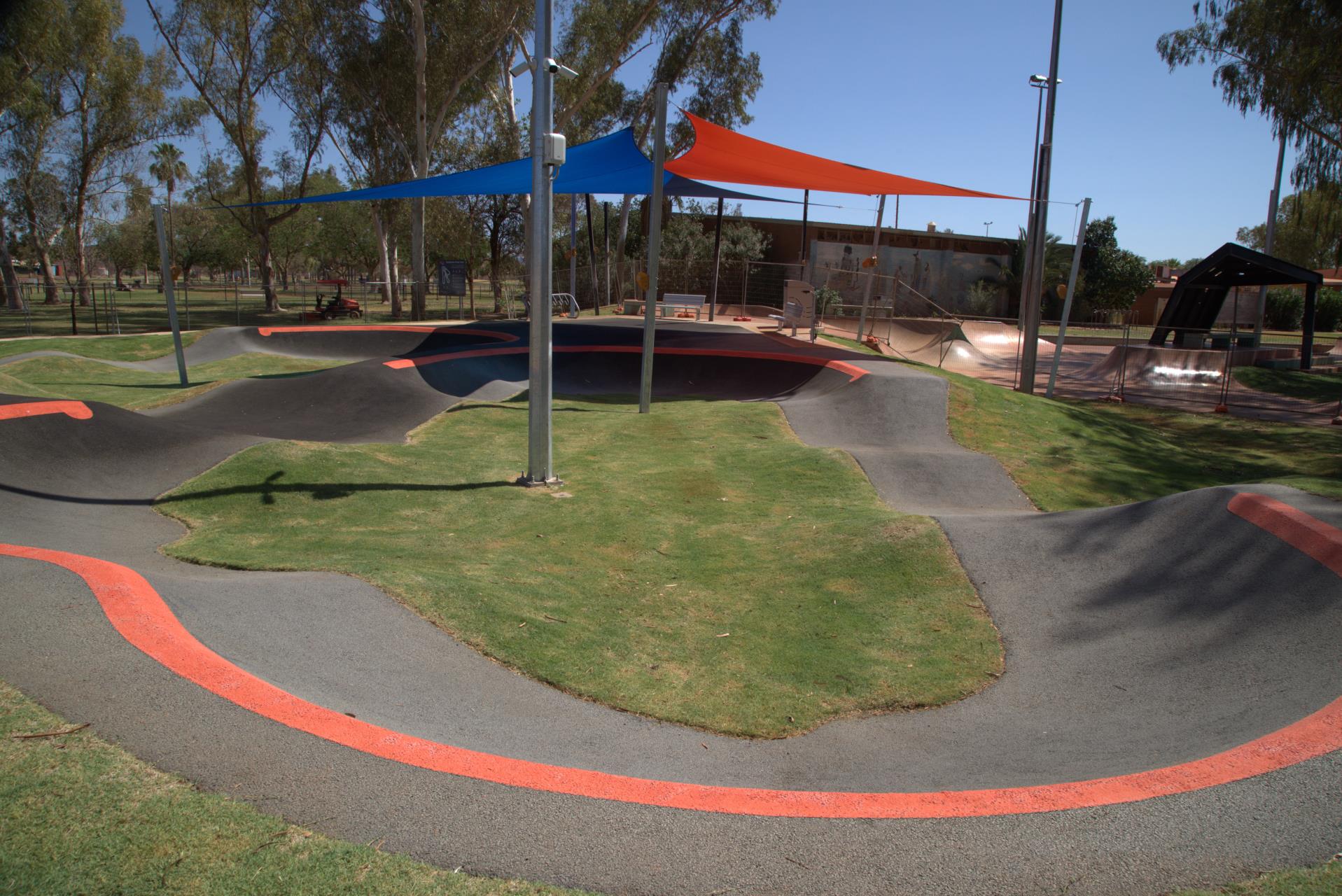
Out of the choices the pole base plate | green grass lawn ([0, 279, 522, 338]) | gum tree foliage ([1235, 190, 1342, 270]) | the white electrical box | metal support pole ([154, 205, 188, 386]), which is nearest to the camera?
the white electrical box

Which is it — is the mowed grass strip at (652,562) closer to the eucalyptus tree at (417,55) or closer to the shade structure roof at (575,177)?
the shade structure roof at (575,177)

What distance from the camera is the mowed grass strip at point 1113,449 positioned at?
9.45m

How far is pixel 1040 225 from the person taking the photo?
1545cm

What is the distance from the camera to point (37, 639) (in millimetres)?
3625

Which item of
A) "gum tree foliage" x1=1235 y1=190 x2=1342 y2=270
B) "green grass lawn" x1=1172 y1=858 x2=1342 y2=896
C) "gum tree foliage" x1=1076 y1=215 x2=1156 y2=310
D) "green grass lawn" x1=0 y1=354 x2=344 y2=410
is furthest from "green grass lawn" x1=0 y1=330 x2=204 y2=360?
"gum tree foliage" x1=1076 y1=215 x2=1156 y2=310

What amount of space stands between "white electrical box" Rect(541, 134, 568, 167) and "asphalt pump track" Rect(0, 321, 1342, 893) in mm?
4554

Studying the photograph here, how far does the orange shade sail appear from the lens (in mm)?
14891

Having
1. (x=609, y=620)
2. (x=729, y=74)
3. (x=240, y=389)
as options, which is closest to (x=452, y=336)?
(x=240, y=389)

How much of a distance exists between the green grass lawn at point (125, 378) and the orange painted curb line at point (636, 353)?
241 centimetres

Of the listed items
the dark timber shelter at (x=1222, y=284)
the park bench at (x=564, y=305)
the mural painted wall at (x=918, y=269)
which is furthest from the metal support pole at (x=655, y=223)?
the mural painted wall at (x=918, y=269)

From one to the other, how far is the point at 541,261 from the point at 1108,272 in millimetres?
42099

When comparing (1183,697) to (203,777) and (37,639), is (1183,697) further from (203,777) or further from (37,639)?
(37,639)

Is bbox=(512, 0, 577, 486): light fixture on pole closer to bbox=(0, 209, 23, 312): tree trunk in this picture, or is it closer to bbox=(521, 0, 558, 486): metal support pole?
bbox=(521, 0, 558, 486): metal support pole

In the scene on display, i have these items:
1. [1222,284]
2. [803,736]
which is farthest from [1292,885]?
[1222,284]
